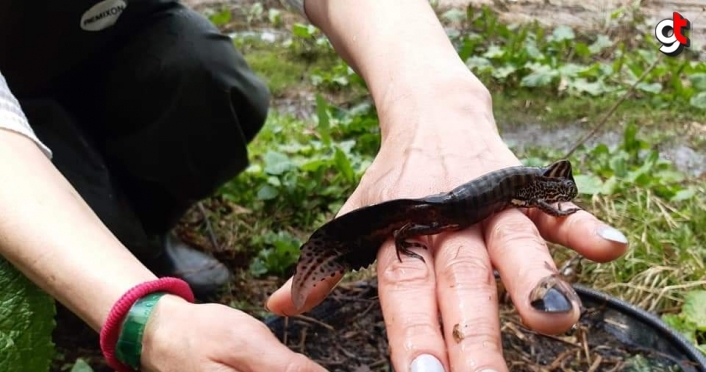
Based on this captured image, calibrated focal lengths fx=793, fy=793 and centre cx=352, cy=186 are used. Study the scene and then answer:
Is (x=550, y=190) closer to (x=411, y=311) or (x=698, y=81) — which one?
(x=411, y=311)

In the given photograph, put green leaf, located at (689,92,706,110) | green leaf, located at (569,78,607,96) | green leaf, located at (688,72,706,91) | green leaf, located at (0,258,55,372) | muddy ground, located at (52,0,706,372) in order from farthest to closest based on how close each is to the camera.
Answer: green leaf, located at (569,78,607,96), green leaf, located at (688,72,706,91), green leaf, located at (689,92,706,110), muddy ground, located at (52,0,706,372), green leaf, located at (0,258,55,372)

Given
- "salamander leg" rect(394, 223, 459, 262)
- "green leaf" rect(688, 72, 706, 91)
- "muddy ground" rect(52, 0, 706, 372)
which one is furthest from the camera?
"green leaf" rect(688, 72, 706, 91)

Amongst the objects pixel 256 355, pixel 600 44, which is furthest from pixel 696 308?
pixel 600 44

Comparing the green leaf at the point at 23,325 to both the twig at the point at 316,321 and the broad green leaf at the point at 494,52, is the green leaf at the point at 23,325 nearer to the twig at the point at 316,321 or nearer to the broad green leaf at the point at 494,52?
the twig at the point at 316,321

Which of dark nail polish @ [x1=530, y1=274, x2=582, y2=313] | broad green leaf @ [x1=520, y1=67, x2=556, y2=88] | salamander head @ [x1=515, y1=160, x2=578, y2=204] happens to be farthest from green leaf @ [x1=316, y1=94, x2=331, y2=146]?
dark nail polish @ [x1=530, y1=274, x2=582, y2=313]

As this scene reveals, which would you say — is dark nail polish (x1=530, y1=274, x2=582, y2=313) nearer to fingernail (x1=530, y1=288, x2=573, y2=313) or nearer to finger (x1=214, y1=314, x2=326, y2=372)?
fingernail (x1=530, y1=288, x2=573, y2=313)

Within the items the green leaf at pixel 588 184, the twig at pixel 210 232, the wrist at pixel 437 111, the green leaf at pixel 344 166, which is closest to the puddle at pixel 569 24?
the green leaf at pixel 588 184
